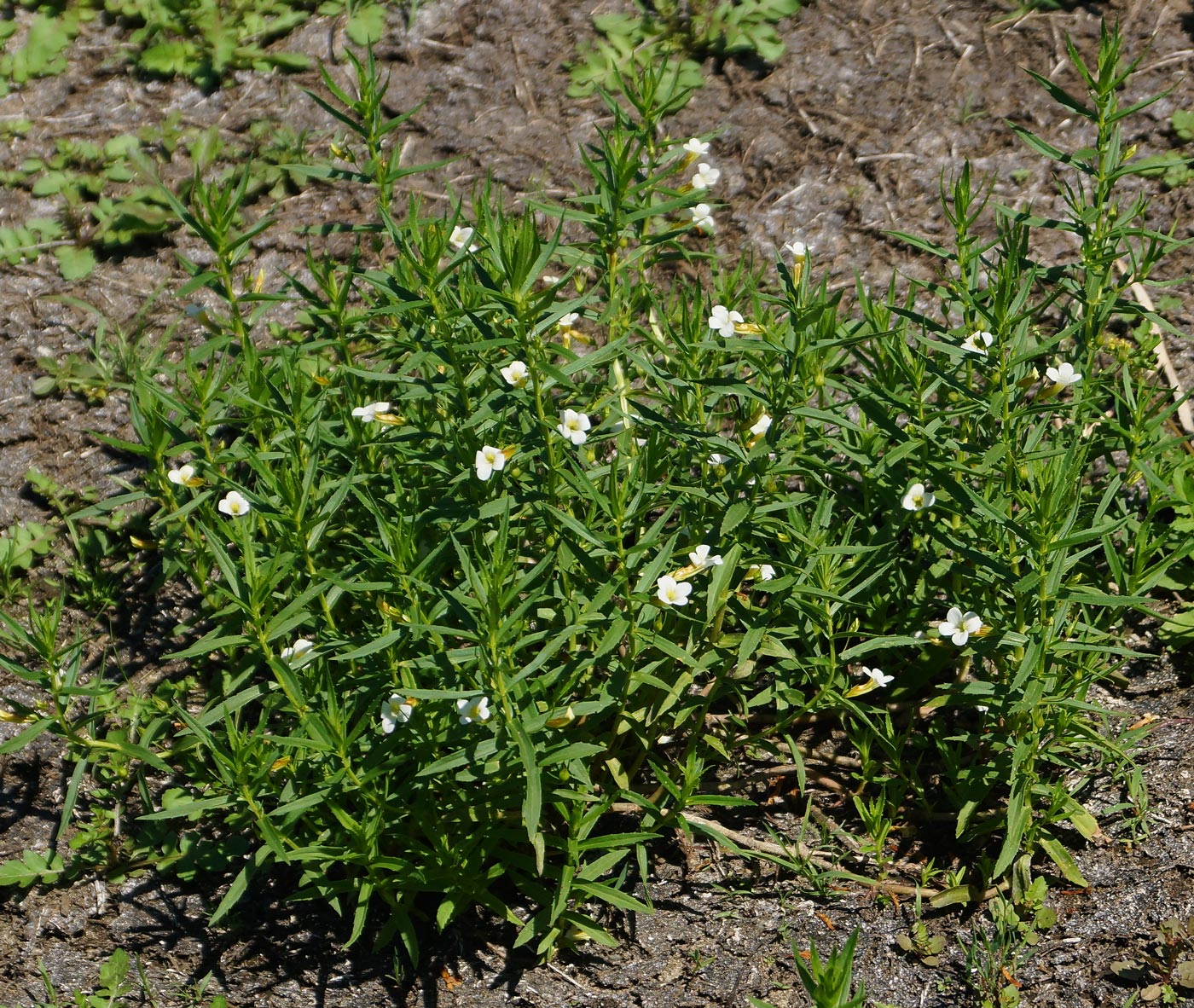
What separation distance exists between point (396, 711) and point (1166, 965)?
6.35 ft

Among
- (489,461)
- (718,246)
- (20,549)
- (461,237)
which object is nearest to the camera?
(489,461)

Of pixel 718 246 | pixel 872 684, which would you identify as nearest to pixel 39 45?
pixel 718 246

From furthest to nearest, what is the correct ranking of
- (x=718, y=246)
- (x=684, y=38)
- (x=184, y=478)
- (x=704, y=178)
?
(x=684, y=38), (x=718, y=246), (x=704, y=178), (x=184, y=478)

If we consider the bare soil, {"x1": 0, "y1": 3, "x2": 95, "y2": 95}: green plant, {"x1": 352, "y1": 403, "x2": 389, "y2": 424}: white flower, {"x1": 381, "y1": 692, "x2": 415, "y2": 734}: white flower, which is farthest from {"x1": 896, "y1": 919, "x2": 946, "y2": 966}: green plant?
{"x1": 0, "y1": 3, "x2": 95, "y2": 95}: green plant

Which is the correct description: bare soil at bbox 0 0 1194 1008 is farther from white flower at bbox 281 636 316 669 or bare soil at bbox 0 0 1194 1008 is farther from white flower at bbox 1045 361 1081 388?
white flower at bbox 1045 361 1081 388

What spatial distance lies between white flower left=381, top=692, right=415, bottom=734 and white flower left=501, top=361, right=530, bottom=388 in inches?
30.2

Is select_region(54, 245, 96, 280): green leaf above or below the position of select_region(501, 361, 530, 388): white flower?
below

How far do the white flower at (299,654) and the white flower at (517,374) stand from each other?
0.79m

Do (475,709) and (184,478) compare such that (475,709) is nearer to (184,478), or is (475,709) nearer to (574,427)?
(574,427)

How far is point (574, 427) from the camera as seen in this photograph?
287 centimetres

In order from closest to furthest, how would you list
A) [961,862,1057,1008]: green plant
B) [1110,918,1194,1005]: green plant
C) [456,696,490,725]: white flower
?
[456,696,490,725]: white flower < [1110,918,1194,1005]: green plant < [961,862,1057,1008]: green plant

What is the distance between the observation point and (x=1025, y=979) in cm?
292

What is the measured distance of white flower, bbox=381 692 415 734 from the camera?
2.67m

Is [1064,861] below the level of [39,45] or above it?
below
